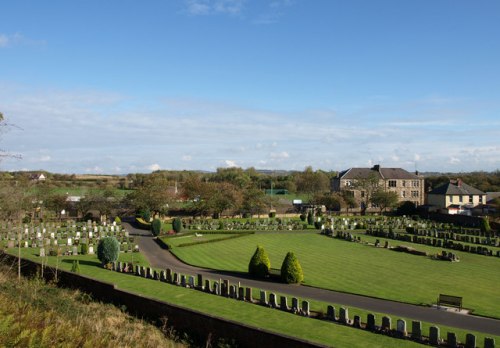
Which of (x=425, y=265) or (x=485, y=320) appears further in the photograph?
(x=425, y=265)

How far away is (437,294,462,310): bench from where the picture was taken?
2170cm

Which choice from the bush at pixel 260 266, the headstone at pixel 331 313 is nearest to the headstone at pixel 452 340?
the headstone at pixel 331 313

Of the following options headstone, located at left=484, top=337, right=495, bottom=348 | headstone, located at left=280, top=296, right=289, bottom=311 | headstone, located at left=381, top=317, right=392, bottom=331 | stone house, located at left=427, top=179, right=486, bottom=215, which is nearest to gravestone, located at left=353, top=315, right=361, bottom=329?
headstone, located at left=381, top=317, right=392, bottom=331

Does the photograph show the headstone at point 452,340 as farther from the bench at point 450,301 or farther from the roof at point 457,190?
the roof at point 457,190

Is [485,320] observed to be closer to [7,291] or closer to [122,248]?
[7,291]

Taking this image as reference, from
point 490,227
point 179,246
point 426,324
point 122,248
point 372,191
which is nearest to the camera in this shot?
point 426,324

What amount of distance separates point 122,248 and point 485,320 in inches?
1117

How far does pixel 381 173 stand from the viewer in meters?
91.0

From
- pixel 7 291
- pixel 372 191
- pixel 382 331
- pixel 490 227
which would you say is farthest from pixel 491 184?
pixel 7 291

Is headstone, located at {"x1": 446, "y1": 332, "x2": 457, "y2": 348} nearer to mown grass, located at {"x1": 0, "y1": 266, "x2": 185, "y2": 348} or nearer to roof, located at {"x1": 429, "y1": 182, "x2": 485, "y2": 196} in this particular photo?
mown grass, located at {"x1": 0, "y1": 266, "x2": 185, "y2": 348}

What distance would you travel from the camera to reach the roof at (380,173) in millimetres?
90375

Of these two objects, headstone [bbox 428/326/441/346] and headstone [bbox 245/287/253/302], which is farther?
headstone [bbox 245/287/253/302]

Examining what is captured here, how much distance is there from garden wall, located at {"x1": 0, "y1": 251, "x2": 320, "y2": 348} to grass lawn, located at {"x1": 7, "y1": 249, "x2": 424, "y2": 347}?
4.60 feet

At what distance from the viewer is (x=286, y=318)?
767 inches
